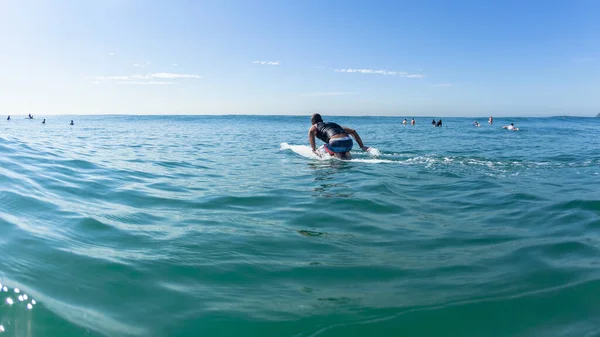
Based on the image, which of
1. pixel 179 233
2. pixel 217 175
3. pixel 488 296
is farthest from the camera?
pixel 217 175

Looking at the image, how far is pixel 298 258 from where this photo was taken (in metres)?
3.94

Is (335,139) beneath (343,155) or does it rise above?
above

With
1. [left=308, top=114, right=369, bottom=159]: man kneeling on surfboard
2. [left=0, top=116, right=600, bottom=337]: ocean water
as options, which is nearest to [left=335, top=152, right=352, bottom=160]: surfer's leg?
[left=308, top=114, right=369, bottom=159]: man kneeling on surfboard

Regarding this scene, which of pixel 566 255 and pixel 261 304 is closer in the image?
pixel 261 304

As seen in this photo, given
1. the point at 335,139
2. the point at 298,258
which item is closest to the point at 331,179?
the point at 335,139

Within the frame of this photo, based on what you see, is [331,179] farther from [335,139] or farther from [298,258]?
[298,258]

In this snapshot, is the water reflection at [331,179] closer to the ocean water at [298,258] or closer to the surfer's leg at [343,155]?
the ocean water at [298,258]

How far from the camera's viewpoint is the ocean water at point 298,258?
263cm

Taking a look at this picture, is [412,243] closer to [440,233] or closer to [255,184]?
[440,233]

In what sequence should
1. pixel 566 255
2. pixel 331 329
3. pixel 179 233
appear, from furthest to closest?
pixel 179 233
pixel 566 255
pixel 331 329

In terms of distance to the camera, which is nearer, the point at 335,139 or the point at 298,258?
the point at 298,258

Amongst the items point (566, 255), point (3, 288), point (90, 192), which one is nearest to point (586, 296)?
point (566, 255)

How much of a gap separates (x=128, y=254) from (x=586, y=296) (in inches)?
159

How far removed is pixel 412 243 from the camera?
14.5ft
